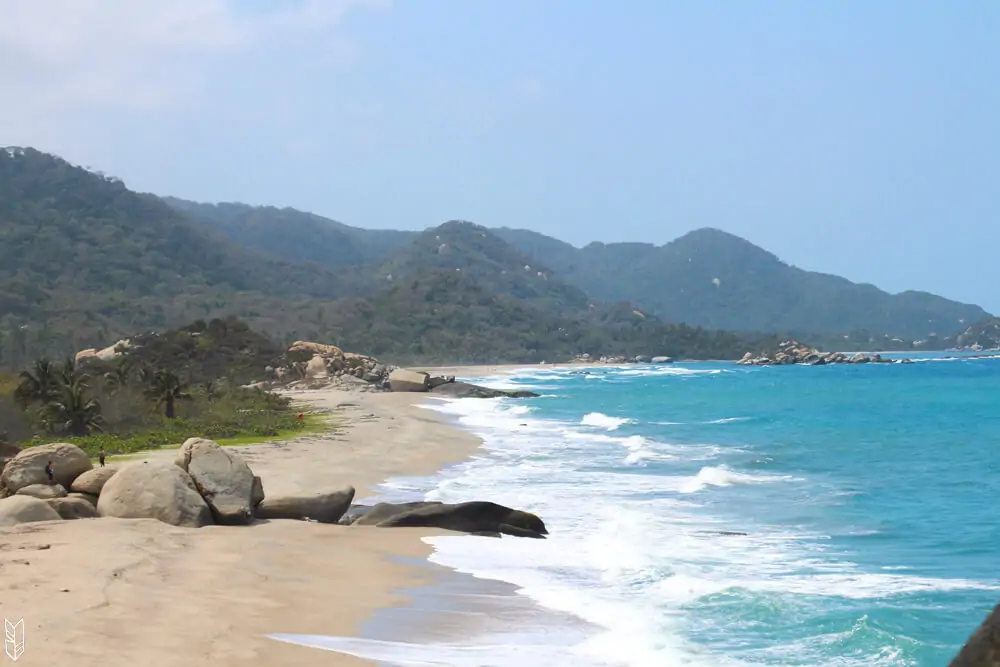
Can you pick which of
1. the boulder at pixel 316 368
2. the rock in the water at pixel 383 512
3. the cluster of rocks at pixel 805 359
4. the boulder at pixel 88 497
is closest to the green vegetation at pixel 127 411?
the boulder at pixel 88 497

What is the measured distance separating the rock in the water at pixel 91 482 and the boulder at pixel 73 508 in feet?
2.95

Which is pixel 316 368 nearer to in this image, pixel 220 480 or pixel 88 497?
pixel 88 497

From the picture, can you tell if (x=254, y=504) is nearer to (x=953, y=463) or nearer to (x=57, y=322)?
(x=953, y=463)

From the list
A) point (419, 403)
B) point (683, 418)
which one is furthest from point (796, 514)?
point (419, 403)

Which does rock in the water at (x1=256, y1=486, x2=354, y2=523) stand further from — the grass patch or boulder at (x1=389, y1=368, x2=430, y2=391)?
boulder at (x1=389, y1=368, x2=430, y2=391)

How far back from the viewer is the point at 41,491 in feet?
54.3

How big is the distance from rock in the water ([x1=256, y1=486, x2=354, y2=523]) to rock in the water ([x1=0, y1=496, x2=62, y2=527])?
3810 mm

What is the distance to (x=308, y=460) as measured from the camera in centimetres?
2786

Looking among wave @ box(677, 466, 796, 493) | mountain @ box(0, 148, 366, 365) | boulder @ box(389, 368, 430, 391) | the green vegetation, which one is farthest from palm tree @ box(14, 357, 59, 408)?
mountain @ box(0, 148, 366, 365)

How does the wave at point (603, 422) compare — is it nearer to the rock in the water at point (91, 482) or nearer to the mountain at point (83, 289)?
the rock in the water at point (91, 482)

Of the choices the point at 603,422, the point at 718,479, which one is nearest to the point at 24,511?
the point at 718,479

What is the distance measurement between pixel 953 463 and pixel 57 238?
179 metres

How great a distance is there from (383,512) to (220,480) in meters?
3.27

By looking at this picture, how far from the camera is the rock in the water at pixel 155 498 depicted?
16.2 m
